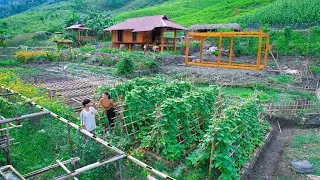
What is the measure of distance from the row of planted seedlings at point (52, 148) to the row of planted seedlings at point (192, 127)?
1251 mm

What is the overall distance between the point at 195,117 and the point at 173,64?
15.0 metres

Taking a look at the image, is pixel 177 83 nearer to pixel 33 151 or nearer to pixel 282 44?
pixel 33 151

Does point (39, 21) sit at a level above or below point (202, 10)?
below

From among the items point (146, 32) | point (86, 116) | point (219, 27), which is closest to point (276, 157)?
point (86, 116)

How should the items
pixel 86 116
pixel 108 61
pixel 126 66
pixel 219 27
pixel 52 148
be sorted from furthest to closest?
pixel 219 27 → pixel 108 61 → pixel 126 66 → pixel 52 148 → pixel 86 116

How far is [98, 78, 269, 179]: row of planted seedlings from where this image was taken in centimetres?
601

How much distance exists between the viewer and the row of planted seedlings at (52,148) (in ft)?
19.1

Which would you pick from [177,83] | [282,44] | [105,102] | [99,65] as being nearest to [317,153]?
[177,83]

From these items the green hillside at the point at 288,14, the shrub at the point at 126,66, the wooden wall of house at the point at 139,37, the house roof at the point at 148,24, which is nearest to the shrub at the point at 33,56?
the house roof at the point at 148,24

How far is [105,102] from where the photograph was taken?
8180 mm

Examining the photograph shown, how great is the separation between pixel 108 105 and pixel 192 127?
2.59m

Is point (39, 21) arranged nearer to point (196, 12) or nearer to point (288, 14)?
point (196, 12)

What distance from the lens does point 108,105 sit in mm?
8219

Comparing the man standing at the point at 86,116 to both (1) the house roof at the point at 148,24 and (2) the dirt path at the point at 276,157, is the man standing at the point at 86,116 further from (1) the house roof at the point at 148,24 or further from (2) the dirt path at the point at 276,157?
(1) the house roof at the point at 148,24
